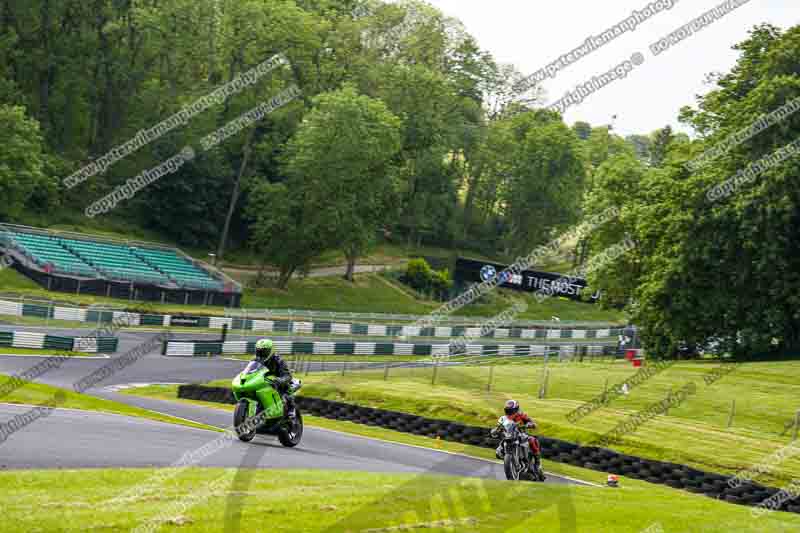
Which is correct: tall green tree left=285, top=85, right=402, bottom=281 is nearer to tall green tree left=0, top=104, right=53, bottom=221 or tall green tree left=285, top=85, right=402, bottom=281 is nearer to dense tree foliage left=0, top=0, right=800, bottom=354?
dense tree foliage left=0, top=0, right=800, bottom=354

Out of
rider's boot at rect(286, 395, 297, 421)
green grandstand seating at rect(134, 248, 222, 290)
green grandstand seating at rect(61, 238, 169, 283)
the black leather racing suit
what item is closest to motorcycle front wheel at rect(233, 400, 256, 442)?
the black leather racing suit

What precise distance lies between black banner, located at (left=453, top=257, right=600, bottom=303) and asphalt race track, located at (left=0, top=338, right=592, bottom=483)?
4891cm

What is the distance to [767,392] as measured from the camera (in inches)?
1314

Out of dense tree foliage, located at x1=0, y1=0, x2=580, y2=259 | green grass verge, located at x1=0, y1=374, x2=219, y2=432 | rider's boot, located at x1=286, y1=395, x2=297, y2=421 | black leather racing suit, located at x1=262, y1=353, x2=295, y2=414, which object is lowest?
green grass verge, located at x1=0, y1=374, x2=219, y2=432

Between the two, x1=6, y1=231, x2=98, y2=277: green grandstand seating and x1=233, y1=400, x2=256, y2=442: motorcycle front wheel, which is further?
x1=6, y1=231, x2=98, y2=277: green grandstand seating

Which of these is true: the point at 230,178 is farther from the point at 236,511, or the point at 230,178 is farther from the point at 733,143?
the point at 236,511

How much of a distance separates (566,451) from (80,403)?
11.9m

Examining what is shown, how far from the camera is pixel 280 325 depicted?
51406 millimetres

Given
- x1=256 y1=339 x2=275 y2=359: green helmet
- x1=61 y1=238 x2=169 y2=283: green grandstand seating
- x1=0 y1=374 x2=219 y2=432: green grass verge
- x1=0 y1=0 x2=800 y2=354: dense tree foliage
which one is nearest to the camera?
x1=256 y1=339 x2=275 y2=359: green helmet

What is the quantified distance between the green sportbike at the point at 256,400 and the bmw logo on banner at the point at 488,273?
59.7m

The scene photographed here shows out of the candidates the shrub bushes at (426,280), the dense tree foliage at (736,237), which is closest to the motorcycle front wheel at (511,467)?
the dense tree foliage at (736,237)

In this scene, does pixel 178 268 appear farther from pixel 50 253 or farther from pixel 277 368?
pixel 277 368

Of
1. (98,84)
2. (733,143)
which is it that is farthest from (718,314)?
(98,84)

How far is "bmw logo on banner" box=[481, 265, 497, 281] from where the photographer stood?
7671 cm
